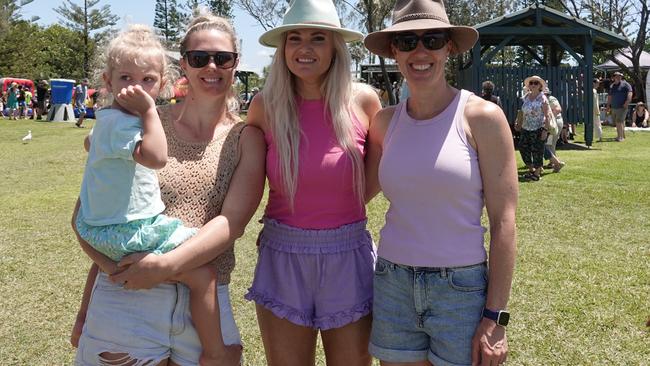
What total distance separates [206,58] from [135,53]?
37cm

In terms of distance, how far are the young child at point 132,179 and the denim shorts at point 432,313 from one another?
26.9 inches

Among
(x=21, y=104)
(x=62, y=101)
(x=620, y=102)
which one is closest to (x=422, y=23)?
(x=620, y=102)

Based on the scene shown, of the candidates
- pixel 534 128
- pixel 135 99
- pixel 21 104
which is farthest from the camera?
pixel 21 104

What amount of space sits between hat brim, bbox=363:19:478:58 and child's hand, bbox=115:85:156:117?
99 cm

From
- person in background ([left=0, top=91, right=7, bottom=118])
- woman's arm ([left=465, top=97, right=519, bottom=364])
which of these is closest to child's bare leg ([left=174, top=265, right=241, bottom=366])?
woman's arm ([left=465, top=97, right=519, bottom=364])

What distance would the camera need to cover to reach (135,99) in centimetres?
219

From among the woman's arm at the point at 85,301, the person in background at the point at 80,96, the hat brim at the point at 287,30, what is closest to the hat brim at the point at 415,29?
the hat brim at the point at 287,30

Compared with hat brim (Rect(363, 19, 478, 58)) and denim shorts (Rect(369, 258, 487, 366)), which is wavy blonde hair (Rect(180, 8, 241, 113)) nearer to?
hat brim (Rect(363, 19, 478, 58))

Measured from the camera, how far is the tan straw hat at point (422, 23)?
2473 millimetres

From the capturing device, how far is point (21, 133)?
21672mm

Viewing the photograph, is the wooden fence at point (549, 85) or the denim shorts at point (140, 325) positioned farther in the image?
the wooden fence at point (549, 85)

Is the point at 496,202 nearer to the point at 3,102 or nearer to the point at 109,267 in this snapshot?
the point at 109,267

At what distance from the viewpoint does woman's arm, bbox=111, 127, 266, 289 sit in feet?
7.37

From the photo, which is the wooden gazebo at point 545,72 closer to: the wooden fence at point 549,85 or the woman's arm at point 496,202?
the wooden fence at point 549,85
